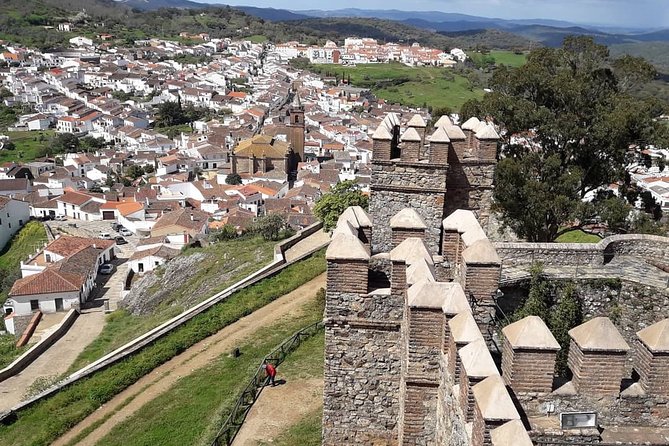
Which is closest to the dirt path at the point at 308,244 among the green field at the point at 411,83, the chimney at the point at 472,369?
the chimney at the point at 472,369

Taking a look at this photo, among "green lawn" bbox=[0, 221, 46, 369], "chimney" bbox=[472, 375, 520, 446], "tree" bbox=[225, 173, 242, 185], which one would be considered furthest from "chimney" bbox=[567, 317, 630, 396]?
"tree" bbox=[225, 173, 242, 185]

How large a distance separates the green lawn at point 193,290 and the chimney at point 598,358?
2240 cm

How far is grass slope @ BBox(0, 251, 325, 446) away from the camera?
707 inches

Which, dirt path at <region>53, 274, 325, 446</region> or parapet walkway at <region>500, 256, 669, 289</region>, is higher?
parapet walkway at <region>500, 256, 669, 289</region>

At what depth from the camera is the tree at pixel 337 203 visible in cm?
3034

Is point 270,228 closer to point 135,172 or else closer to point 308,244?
point 308,244

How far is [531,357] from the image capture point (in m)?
5.57

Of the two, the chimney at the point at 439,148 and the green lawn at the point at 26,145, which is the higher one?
the chimney at the point at 439,148

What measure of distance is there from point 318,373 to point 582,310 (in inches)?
278


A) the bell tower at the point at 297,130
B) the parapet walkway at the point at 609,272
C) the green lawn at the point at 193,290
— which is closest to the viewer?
the parapet walkway at the point at 609,272

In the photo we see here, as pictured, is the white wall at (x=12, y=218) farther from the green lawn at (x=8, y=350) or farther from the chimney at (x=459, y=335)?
the chimney at (x=459, y=335)

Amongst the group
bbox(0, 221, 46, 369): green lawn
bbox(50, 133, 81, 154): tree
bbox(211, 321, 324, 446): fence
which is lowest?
bbox(0, 221, 46, 369): green lawn

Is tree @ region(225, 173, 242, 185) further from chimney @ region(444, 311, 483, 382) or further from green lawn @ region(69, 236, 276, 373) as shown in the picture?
chimney @ region(444, 311, 483, 382)

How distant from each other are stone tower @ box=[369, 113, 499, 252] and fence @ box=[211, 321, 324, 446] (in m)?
5.16
